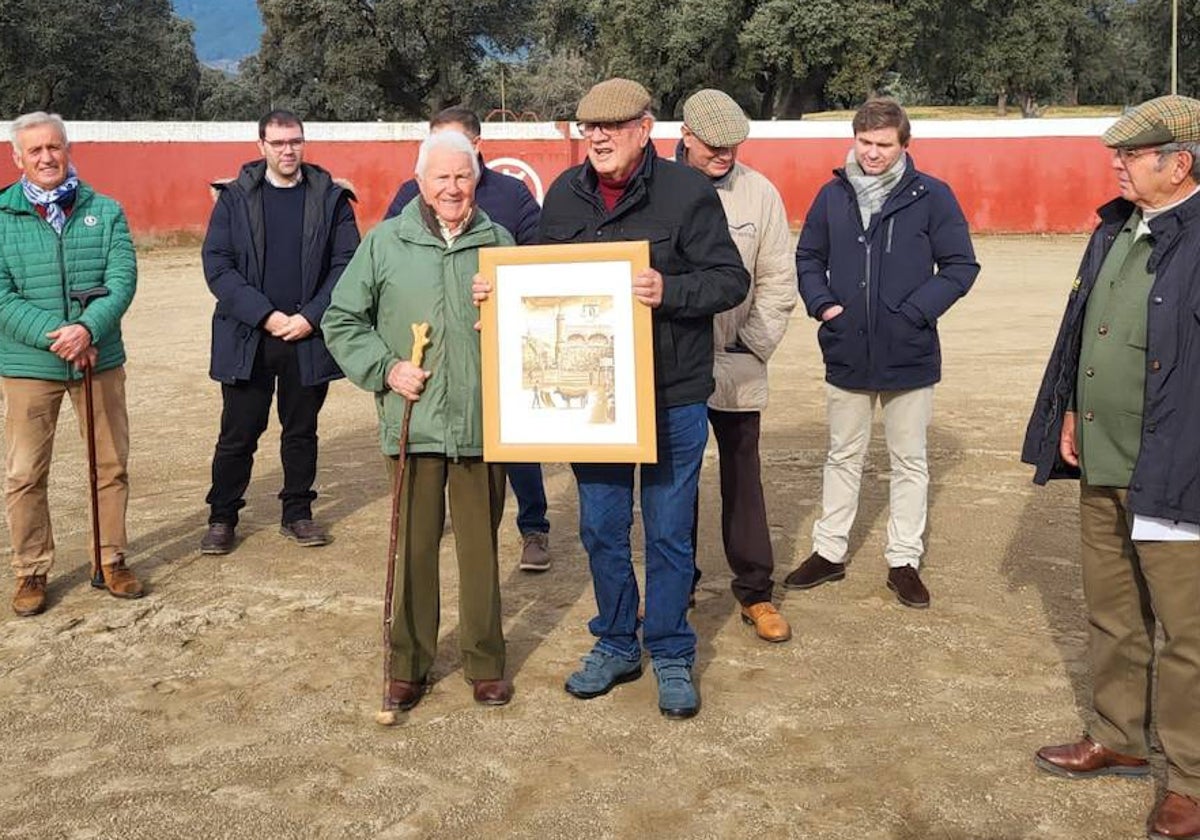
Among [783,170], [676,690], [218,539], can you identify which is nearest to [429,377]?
[676,690]

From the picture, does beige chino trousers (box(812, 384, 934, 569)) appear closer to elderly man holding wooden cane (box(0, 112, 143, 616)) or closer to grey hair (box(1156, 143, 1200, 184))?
grey hair (box(1156, 143, 1200, 184))

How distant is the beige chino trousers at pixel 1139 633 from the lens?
3.31m

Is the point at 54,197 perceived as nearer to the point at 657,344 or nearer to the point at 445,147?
the point at 445,147

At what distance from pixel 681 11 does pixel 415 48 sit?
34.0 ft

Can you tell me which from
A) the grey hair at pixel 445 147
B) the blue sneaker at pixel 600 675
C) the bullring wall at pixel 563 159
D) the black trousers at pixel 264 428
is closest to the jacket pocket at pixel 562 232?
the grey hair at pixel 445 147

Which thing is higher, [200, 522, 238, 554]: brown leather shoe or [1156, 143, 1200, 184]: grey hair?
[1156, 143, 1200, 184]: grey hair

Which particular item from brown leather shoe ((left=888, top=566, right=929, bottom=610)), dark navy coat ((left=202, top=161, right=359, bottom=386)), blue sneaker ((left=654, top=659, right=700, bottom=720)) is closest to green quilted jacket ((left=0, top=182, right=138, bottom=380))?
dark navy coat ((left=202, top=161, right=359, bottom=386))

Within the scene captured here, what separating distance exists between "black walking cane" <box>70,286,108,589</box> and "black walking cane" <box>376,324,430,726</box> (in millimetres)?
1735

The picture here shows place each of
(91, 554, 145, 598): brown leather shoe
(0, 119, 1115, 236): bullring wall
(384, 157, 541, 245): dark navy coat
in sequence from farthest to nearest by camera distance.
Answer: (0, 119, 1115, 236): bullring wall → (384, 157, 541, 245): dark navy coat → (91, 554, 145, 598): brown leather shoe

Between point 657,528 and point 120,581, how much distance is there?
2.48 m

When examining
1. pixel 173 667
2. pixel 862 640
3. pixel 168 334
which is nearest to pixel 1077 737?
pixel 862 640

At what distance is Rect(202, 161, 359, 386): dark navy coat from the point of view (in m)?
5.80

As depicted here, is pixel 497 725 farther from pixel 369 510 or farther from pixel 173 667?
pixel 369 510

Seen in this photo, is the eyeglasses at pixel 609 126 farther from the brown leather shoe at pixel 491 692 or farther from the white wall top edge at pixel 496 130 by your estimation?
the white wall top edge at pixel 496 130
